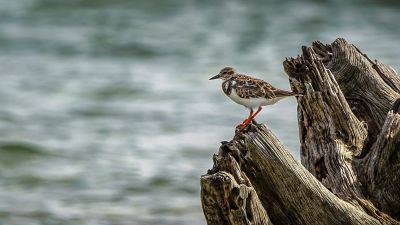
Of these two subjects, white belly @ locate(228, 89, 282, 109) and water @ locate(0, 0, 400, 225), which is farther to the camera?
water @ locate(0, 0, 400, 225)

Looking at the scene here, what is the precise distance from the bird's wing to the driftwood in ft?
1.65

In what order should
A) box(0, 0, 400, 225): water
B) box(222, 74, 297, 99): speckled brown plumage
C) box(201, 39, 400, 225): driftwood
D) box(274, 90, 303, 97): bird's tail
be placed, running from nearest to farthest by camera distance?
box(201, 39, 400, 225): driftwood < box(274, 90, 303, 97): bird's tail < box(222, 74, 297, 99): speckled brown plumage < box(0, 0, 400, 225): water

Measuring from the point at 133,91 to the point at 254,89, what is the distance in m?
11.9

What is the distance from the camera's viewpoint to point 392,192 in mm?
7605

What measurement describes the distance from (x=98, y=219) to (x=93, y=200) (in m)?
1.03

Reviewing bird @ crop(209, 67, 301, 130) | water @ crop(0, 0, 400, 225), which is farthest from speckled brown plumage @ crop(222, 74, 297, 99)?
water @ crop(0, 0, 400, 225)

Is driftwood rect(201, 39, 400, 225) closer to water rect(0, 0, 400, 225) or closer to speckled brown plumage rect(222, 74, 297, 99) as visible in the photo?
speckled brown plumage rect(222, 74, 297, 99)

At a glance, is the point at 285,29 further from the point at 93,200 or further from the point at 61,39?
the point at 93,200

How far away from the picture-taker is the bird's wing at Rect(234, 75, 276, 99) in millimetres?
8609

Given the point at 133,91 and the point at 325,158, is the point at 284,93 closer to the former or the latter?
the point at 325,158

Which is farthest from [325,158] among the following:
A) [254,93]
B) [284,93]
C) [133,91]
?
[133,91]

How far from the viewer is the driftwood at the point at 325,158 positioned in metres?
6.91

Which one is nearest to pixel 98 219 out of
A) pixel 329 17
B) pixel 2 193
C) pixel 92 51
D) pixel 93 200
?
pixel 93 200

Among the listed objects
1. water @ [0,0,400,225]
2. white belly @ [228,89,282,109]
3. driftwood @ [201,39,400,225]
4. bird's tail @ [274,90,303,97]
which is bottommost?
driftwood @ [201,39,400,225]
